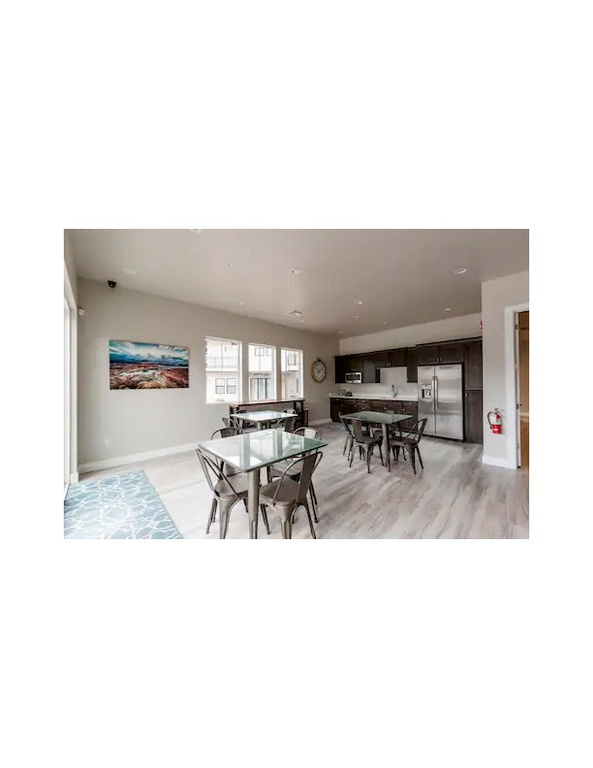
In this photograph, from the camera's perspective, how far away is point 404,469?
360 centimetres

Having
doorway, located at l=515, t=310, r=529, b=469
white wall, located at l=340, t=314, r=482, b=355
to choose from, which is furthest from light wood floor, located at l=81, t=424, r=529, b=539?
white wall, located at l=340, t=314, r=482, b=355

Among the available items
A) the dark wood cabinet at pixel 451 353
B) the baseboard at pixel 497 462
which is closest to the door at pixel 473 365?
the dark wood cabinet at pixel 451 353

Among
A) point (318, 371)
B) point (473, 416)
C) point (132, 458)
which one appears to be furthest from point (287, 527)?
point (318, 371)

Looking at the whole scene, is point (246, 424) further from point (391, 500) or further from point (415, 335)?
point (415, 335)

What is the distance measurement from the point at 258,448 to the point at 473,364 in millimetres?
4585

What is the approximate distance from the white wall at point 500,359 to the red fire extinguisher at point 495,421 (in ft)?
0.14

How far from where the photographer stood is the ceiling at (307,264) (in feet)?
8.06

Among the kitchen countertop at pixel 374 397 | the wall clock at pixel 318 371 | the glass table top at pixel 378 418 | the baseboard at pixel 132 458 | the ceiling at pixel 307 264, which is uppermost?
the ceiling at pixel 307 264

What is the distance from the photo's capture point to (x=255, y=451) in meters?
2.12

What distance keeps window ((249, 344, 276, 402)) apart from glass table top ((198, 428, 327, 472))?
319 cm

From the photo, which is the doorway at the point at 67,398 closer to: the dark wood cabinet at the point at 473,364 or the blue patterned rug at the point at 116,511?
the blue patterned rug at the point at 116,511

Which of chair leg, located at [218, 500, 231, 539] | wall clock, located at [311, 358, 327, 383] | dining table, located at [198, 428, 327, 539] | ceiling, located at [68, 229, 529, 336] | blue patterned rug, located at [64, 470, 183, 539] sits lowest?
blue patterned rug, located at [64, 470, 183, 539]

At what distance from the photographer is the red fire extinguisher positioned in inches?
142

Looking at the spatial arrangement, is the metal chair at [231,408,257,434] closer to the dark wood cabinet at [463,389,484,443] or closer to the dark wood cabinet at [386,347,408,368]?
the dark wood cabinet at [386,347,408,368]
